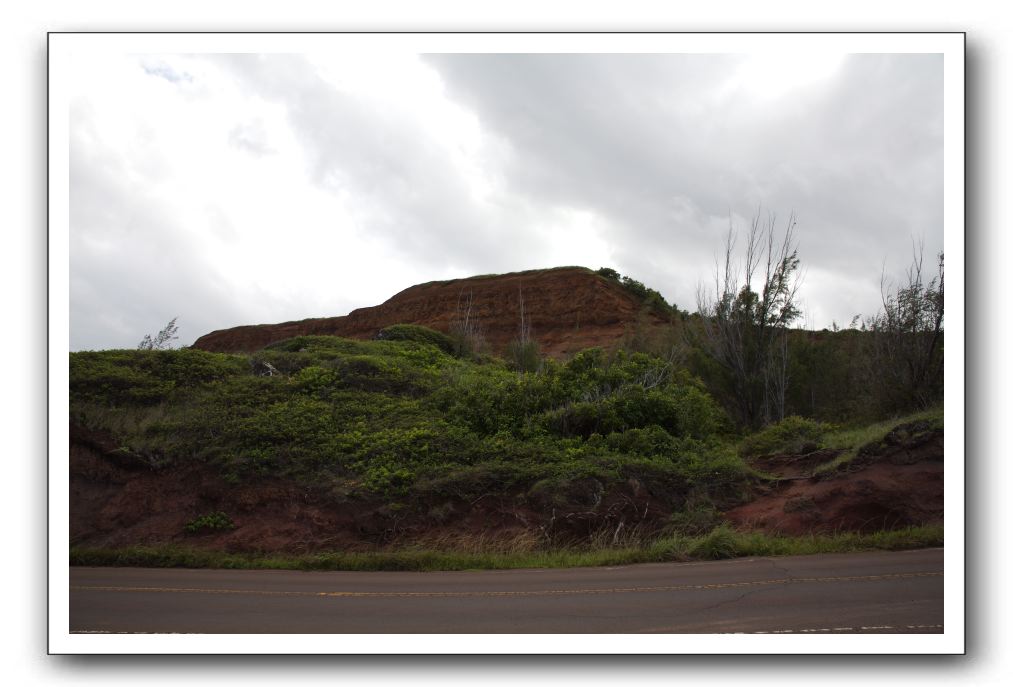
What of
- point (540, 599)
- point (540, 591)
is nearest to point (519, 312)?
point (540, 591)

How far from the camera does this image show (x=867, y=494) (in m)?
11.5

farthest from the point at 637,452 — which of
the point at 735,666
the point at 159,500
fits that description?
the point at 159,500

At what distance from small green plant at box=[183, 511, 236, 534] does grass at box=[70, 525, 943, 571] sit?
2.69 feet

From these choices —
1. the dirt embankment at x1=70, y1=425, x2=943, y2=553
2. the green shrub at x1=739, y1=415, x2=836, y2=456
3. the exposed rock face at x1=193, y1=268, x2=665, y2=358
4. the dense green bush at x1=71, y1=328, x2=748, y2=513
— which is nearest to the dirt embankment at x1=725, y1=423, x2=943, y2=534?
the dirt embankment at x1=70, y1=425, x2=943, y2=553

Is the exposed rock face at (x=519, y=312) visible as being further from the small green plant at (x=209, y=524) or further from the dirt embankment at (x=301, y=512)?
the small green plant at (x=209, y=524)

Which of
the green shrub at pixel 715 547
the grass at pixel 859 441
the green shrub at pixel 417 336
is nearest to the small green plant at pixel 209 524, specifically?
the green shrub at pixel 715 547

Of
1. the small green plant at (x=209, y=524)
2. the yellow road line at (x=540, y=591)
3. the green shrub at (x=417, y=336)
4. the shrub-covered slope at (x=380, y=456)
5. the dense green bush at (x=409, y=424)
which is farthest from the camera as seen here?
the green shrub at (x=417, y=336)

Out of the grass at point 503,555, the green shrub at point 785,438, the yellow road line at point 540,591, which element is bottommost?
the grass at point 503,555

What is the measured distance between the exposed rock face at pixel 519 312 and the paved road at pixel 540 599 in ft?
111

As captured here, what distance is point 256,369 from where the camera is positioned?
1853cm

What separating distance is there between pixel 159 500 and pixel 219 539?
6.31ft

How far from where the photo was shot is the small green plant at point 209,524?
1097 cm

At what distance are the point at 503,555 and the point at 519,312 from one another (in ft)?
143
